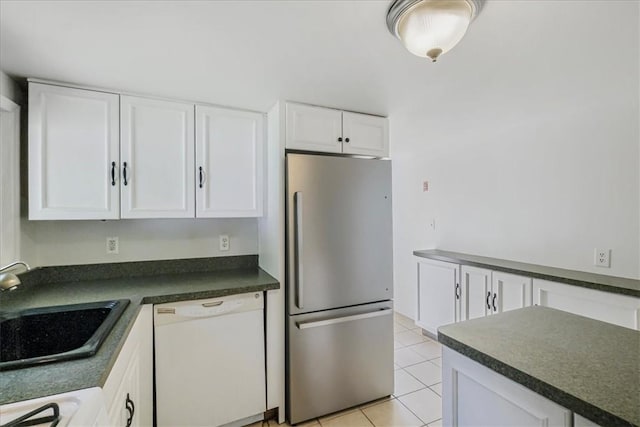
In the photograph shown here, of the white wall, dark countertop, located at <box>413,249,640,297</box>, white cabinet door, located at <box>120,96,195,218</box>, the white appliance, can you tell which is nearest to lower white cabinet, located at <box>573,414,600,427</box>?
the white appliance

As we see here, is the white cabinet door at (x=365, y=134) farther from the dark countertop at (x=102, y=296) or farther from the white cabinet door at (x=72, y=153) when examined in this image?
the white cabinet door at (x=72, y=153)

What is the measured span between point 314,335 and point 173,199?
4.23ft

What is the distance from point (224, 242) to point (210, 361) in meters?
0.88

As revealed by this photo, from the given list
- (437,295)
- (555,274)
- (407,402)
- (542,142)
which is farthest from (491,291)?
(542,142)

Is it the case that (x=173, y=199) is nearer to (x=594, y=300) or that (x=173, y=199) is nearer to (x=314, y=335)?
(x=314, y=335)

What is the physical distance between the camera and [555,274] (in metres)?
2.06

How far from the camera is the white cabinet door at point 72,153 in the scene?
1645mm

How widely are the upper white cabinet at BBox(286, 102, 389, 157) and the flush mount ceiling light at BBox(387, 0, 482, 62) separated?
0.93 meters

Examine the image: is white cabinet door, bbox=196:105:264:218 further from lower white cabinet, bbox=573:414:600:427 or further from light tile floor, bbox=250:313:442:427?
lower white cabinet, bbox=573:414:600:427

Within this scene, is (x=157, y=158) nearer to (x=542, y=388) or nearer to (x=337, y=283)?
(x=337, y=283)

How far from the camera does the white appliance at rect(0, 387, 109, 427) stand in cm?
71

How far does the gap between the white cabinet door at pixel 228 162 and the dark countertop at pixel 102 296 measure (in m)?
0.46

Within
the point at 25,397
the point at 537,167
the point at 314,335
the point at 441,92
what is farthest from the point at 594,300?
the point at 25,397

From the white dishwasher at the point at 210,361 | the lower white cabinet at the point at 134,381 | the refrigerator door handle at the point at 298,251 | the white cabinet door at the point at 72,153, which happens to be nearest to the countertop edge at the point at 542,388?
the refrigerator door handle at the point at 298,251
